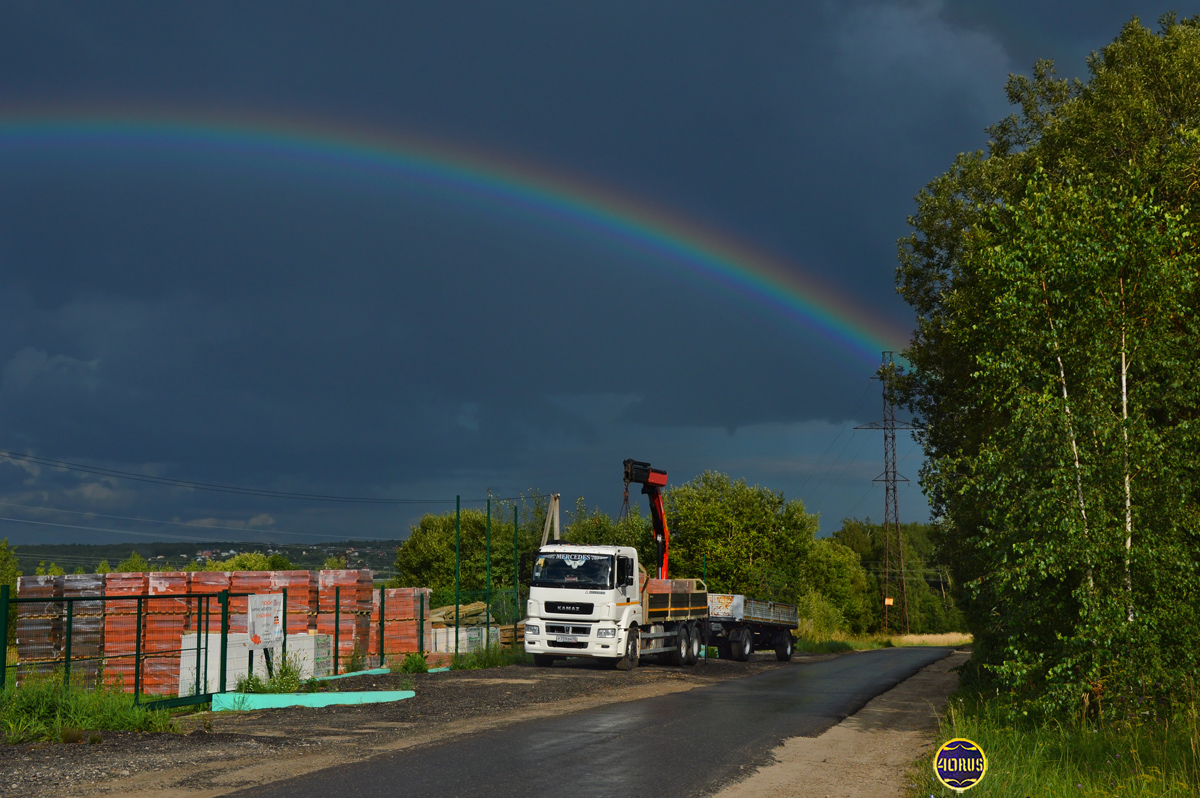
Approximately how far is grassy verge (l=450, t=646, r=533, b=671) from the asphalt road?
30.0 feet

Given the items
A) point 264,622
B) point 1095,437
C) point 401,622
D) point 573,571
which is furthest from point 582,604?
point 1095,437

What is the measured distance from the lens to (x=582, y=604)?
1031 inches

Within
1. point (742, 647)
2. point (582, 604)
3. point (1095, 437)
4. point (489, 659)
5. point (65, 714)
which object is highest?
point (1095, 437)

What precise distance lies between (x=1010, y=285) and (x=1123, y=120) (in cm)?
590

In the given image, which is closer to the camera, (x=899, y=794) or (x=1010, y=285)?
(x=899, y=794)

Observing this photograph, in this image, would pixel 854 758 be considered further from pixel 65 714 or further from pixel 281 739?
pixel 65 714

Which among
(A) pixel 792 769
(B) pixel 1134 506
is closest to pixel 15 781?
(A) pixel 792 769

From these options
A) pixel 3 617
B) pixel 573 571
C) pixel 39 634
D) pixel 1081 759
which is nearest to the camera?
pixel 1081 759

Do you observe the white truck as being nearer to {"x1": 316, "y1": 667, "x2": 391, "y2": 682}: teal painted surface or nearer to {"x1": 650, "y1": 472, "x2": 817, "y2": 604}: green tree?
{"x1": 316, "y1": 667, "x2": 391, "y2": 682}: teal painted surface

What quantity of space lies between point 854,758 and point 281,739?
290 inches

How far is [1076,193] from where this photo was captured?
519 inches

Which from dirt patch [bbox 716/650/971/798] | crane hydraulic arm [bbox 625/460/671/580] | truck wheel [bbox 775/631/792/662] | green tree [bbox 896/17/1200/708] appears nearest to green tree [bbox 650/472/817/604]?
truck wheel [bbox 775/631/792/662]

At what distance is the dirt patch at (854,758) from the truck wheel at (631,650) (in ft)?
27.9

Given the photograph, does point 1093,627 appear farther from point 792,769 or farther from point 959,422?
point 959,422
